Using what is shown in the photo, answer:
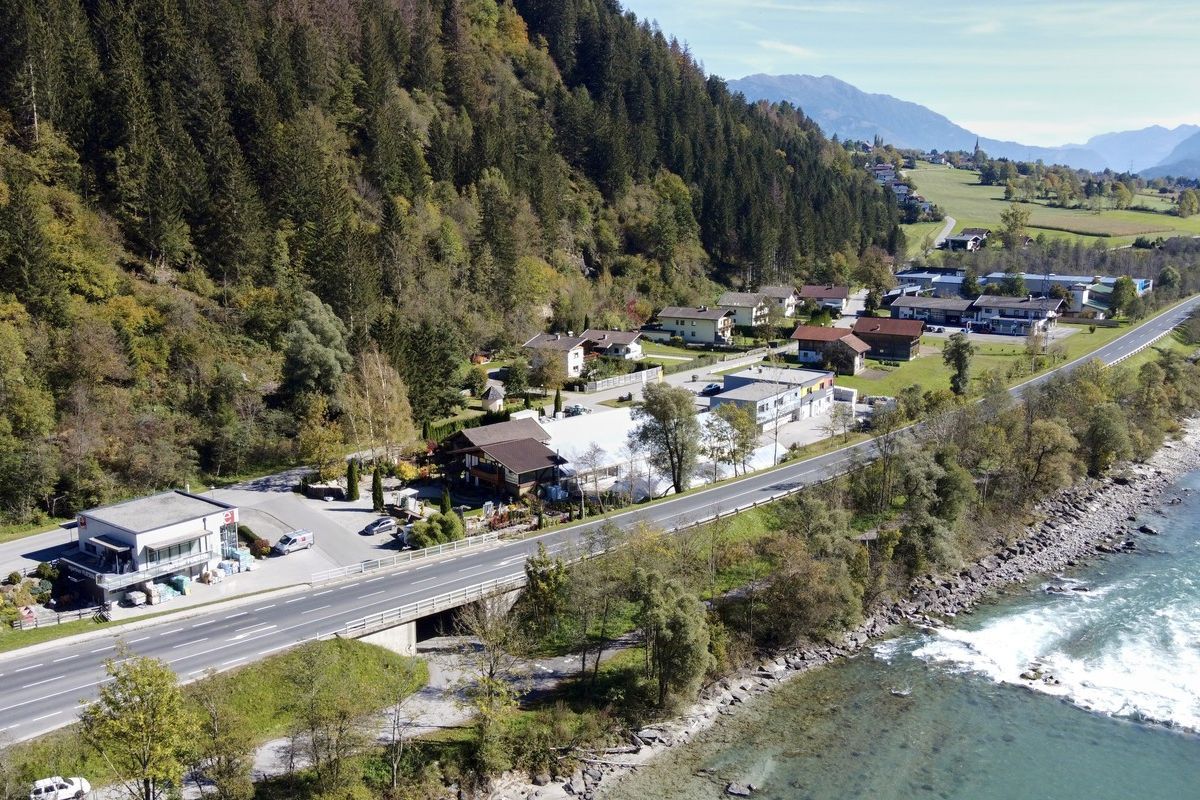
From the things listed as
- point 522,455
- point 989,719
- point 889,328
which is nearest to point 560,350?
point 522,455

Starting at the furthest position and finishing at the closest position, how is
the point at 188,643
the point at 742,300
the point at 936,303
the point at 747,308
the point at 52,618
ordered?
Answer: 1. the point at 936,303
2. the point at 742,300
3. the point at 747,308
4. the point at 52,618
5. the point at 188,643

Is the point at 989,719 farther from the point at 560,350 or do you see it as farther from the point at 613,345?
the point at 613,345

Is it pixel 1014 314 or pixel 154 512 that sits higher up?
pixel 1014 314

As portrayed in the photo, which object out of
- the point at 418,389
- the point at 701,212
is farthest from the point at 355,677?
the point at 701,212

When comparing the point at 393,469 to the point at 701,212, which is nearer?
the point at 393,469

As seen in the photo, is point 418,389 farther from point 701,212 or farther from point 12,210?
point 701,212
